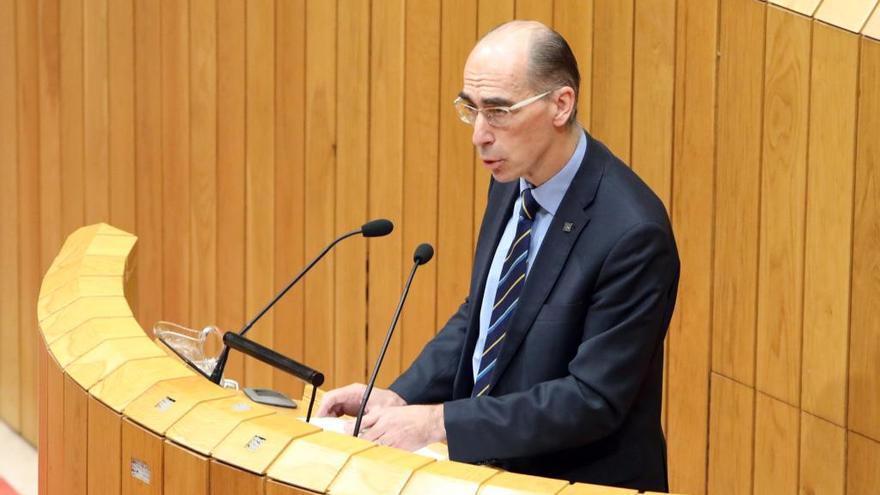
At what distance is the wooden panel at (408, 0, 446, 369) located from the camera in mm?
3951

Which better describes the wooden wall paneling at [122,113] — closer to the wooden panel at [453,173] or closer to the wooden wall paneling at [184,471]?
the wooden panel at [453,173]

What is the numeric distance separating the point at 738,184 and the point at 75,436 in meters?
1.61

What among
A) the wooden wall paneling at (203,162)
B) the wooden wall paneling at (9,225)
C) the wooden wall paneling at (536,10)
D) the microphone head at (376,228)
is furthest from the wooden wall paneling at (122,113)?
the microphone head at (376,228)

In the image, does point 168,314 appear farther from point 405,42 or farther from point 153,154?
point 405,42

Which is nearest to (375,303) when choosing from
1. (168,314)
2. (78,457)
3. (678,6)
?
(168,314)

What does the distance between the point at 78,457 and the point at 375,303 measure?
192 centimetres

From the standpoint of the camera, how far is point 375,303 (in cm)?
421

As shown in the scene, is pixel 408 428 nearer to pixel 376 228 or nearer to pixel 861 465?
pixel 376 228

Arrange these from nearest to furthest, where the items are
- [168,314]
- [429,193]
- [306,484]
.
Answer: [306,484] → [429,193] → [168,314]

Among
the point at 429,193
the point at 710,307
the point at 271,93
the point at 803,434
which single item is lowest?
the point at 803,434

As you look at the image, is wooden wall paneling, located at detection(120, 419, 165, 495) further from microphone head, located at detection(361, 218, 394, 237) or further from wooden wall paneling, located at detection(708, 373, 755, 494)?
wooden wall paneling, located at detection(708, 373, 755, 494)

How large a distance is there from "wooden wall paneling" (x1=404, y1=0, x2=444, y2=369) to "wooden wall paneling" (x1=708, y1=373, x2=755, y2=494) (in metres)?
1.00

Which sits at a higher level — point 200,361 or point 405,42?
point 405,42

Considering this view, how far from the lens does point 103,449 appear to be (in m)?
2.24
